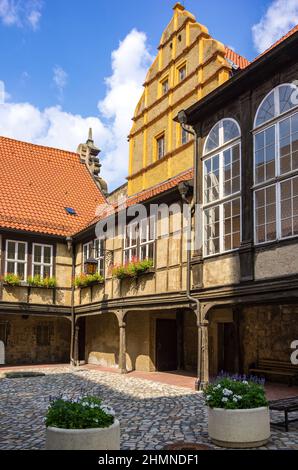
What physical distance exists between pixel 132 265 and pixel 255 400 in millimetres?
8447

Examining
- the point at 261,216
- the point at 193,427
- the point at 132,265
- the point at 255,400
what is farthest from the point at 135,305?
the point at 255,400

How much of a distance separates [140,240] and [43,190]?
780 centimetres

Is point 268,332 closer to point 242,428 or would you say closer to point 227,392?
point 227,392

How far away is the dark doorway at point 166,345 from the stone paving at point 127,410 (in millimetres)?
1671

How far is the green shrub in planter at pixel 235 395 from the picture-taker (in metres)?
6.23

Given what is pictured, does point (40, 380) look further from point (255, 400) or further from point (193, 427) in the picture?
point (255, 400)

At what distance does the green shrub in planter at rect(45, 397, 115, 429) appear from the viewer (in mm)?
5324

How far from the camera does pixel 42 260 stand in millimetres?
18750

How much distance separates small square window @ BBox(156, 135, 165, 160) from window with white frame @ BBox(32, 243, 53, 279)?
211 inches

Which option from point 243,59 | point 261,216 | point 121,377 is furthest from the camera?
point 243,59

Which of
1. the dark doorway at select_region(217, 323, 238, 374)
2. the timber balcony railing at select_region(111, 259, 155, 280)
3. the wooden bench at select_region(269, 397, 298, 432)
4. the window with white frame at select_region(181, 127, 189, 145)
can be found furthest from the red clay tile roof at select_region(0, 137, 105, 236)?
the wooden bench at select_region(269, 397, 298, 432)

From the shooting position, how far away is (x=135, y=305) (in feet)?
47.8

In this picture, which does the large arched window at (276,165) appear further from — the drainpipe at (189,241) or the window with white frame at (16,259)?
the window with white frame at (16,259)

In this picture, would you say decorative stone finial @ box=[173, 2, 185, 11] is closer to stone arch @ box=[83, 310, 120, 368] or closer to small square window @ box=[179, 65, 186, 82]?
small square window @ box=[179, 65, 186, 82]
